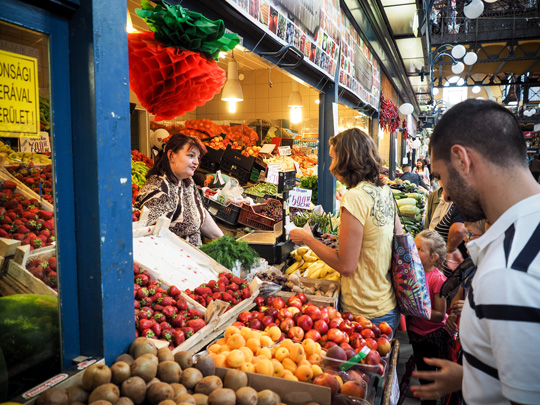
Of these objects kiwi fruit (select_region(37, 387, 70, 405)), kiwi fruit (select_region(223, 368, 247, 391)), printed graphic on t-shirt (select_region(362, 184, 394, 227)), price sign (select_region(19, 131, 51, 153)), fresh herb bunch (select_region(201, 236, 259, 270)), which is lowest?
kiwi fruit (select_region(223, 368, 247, 391))

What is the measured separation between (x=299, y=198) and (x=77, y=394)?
3121 mm

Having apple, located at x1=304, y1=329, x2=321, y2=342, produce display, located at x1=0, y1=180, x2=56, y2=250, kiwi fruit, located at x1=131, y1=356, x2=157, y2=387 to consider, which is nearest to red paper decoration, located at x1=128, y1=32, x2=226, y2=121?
produce display, located at x1=0, y1=180, x2=56, y2=250

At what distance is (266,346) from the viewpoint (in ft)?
6.52

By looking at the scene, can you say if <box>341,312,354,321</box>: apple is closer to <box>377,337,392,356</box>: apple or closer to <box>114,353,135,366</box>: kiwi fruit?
<box>377,337,392,356</box>: apple

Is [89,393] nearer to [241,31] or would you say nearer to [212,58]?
[212,58]

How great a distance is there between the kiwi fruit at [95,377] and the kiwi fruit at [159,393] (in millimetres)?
155

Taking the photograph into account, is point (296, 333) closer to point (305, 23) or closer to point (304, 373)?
point (304, 373)

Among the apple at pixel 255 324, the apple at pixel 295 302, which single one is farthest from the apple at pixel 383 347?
the apple at pixel 255 324

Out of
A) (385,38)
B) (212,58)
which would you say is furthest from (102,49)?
(385,38)

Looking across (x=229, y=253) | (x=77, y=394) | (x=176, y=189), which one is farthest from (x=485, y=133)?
(x=176, y=189)

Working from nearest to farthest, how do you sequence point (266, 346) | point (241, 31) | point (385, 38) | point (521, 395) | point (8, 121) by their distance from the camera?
point (521, 395)
point (8, 121)
point (266, 346)
point (241, 31)
point (385, 38)

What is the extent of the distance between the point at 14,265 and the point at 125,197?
1.47 ft

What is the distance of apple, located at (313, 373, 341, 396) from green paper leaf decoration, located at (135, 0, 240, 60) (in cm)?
161

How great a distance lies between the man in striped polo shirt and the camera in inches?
37.3
